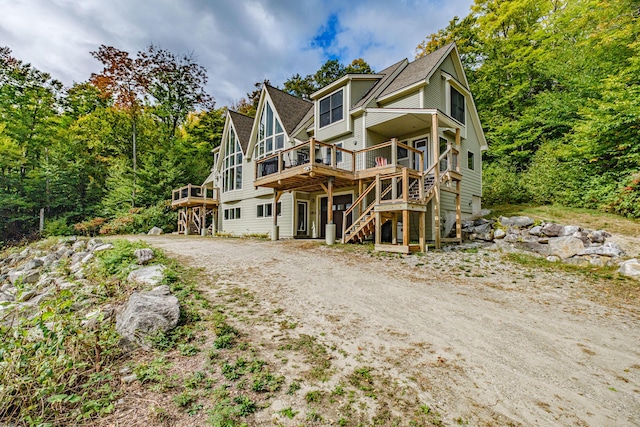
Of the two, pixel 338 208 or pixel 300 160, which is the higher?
pixel 300 160

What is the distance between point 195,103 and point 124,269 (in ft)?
89.7

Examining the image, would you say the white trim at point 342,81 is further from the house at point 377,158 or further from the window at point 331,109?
the window at point 331,109

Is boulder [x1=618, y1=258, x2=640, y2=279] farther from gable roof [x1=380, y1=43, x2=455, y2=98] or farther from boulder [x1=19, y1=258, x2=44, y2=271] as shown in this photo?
boulder [x1=19, y1=258, x2=44, y2=271]

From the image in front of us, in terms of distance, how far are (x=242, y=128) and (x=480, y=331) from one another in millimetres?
20135

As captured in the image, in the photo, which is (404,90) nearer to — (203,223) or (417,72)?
(417,72)

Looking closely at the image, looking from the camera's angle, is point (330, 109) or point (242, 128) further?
point (242, 128)


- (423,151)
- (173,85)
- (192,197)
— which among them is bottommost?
(192,197)

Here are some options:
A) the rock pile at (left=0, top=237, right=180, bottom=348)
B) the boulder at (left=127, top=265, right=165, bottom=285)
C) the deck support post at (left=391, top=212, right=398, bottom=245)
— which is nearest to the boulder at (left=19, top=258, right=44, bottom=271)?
the rock pile at (left=0, top=237, right=180, bottom=348)

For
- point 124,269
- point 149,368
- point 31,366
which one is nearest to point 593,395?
point 149,368

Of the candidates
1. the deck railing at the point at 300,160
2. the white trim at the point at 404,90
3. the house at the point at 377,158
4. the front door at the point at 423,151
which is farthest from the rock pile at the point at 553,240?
the white trim at the point at 404,90

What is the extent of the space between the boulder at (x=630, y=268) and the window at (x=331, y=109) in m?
11.4

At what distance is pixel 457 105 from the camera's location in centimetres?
1422

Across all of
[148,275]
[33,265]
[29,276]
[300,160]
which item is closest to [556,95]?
[300,160]

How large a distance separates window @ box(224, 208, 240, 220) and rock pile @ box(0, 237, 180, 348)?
9.06 meters
